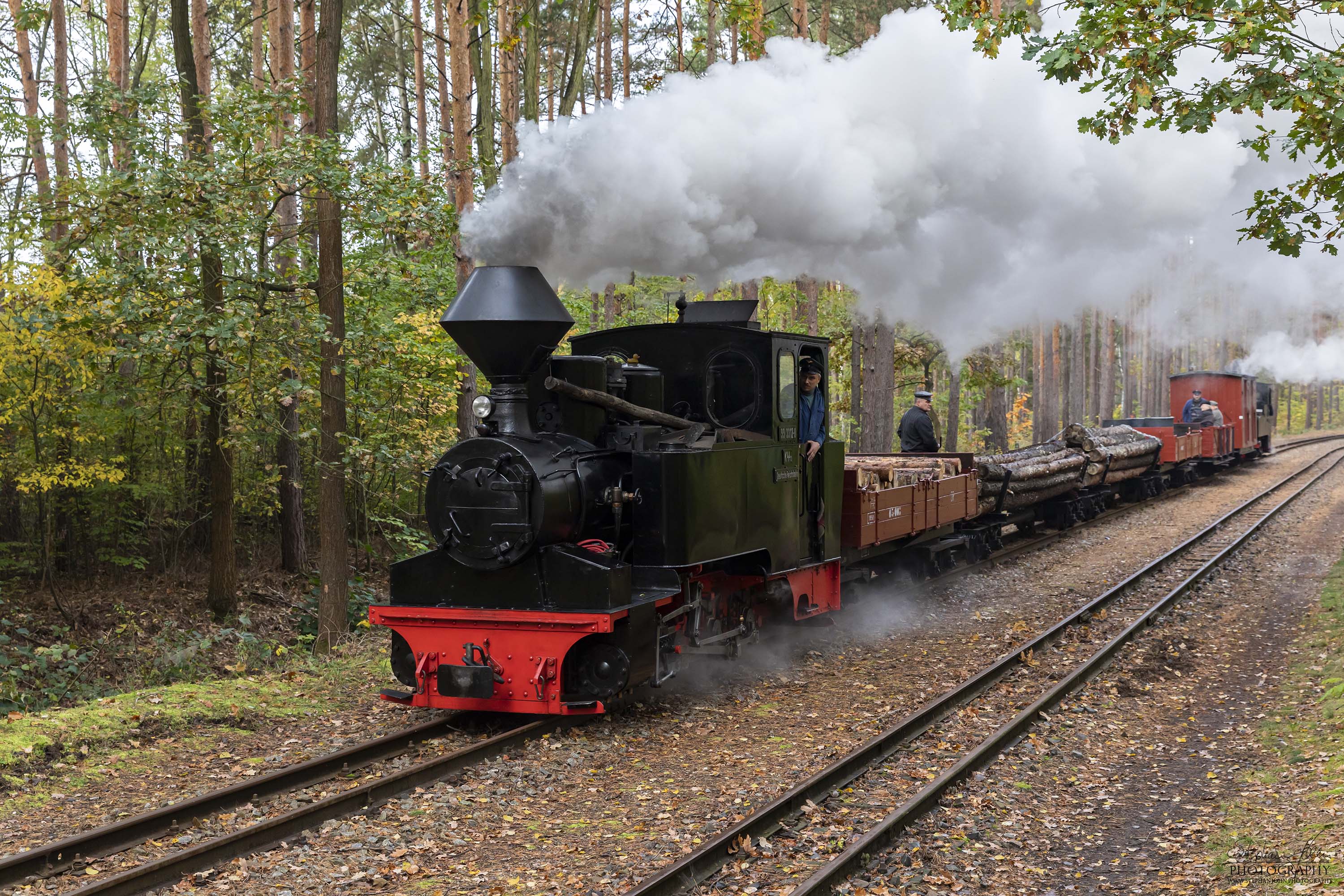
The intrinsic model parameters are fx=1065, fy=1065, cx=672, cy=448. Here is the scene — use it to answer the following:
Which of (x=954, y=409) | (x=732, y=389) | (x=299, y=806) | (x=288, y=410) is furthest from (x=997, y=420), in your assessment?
(x=299, y=806)

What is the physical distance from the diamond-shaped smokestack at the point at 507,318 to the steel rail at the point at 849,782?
9.69ft

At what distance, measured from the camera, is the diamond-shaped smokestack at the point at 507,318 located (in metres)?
6.29

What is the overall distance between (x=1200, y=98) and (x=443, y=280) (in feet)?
28.0

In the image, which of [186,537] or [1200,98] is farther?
[186,537]

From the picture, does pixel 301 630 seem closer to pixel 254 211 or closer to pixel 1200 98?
pixel 254 211

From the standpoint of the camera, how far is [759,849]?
4.75 meters

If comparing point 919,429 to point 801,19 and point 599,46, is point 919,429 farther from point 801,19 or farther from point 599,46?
point 599,46

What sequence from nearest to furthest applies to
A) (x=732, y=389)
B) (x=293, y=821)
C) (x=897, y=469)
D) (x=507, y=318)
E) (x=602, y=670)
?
(x=293, y=821)
(x=507, y=318)
(x=602, y=670)
(x=732, y=389)
(x=897, y=469)

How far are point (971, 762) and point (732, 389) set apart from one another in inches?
128

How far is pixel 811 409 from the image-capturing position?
8.55 meters

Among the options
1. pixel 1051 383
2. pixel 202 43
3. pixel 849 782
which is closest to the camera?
pixel 849 782

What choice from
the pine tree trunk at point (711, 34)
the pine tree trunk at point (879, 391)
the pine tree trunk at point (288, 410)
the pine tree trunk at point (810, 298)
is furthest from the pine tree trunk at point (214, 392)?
the pine tree trunk at point (810, 298)

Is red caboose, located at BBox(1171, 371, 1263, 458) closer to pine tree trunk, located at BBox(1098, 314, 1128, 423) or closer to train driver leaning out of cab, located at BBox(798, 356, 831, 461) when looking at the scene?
pine tree trunk, located at BBox(1098, 314, 1128, 423)

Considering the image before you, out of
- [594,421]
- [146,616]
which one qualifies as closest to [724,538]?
[594,421]
